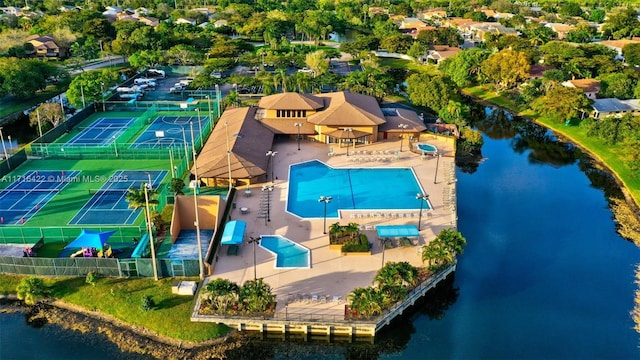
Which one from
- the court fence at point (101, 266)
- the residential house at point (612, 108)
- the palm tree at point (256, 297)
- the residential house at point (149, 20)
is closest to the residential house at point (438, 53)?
the residential house at point (612, 108)

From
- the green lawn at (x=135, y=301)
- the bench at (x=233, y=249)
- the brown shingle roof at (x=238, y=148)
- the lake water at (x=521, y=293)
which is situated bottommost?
the lake water at (x=521, y=293)

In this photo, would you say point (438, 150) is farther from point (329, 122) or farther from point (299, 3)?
point (299, 3)

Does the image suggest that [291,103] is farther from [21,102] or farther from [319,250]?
[21,102]

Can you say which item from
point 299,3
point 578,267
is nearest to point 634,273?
point 578,267

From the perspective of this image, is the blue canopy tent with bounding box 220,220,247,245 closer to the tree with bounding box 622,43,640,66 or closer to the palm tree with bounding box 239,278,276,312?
the palm tree with bounding box 239,278,276,312

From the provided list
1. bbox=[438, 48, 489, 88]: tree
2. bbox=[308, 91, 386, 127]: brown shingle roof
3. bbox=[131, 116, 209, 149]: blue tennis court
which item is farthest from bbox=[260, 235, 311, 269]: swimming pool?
bbox=[438, 48, 489, 88]: tree

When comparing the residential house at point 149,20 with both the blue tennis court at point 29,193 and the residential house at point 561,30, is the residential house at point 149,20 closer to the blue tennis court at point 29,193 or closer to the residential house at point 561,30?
the blue tennis court at point 29,193
